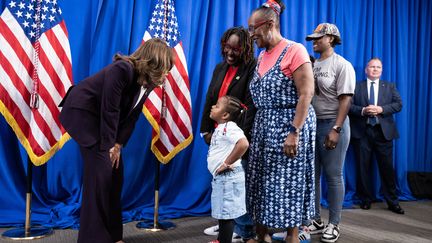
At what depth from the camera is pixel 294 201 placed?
2254mm

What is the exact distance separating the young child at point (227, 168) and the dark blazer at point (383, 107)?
246 cm

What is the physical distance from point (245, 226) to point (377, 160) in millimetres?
2373

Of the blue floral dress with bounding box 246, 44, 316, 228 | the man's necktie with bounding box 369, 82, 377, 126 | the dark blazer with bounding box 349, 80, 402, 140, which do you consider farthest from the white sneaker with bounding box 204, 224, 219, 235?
the man's necktie with bounding box 369, 82, 377, 126

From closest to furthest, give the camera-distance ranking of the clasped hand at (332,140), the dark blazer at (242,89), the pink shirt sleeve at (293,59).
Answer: the pink shirt sleeve at (293,59)
the dark blazer at (242,89)
the clasped hand at (332,140)

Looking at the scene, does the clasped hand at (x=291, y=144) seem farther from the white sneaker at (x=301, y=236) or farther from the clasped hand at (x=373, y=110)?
the clasped hand at (x=373, y=110)

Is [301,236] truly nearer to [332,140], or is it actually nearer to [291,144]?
[332,140]

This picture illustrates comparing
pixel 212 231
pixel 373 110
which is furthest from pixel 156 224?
pixel 373 110

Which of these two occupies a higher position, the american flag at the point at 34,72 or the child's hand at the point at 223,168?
the american flag at the point at 34,72

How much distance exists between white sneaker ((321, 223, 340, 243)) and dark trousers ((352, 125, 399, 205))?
1.57 meters

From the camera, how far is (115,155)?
2.34 m

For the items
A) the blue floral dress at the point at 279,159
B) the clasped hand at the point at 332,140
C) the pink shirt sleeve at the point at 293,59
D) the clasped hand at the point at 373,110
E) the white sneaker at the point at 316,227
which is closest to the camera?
the pink shirt sleeve at the point at 293,59

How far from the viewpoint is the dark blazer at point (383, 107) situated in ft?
14.0

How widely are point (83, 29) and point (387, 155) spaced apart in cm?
341

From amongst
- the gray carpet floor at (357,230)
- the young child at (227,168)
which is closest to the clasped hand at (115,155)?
the young child at (227,168)
